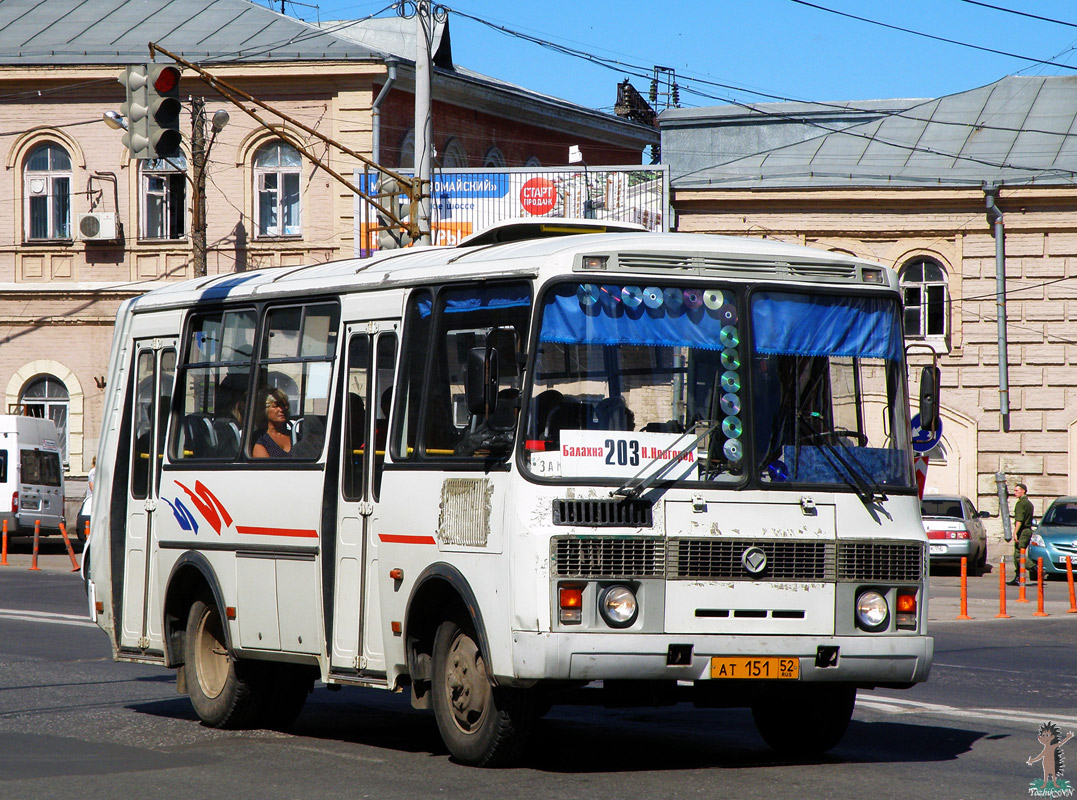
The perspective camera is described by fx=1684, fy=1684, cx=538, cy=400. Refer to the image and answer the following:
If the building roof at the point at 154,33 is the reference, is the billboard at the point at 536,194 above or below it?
below

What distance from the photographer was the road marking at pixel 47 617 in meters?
18.0

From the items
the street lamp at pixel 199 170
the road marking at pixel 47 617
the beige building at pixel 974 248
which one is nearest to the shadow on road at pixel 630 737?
the road marking at pixel 47 617

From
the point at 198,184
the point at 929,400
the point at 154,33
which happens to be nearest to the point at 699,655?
the point at 929,400

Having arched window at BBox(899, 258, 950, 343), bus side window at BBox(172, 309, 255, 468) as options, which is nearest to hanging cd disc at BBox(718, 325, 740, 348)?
bus side window at BBox(172, 309, 255, 468)

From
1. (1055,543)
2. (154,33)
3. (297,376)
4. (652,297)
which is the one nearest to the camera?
(652,297)

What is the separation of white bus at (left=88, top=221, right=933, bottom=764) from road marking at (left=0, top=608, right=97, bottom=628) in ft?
28.0

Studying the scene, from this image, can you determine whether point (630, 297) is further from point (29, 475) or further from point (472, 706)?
point (29, 475)

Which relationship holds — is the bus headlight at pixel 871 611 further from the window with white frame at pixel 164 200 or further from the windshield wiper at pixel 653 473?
the window with white frame at pixel 164 200

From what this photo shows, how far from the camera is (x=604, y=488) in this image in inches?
327

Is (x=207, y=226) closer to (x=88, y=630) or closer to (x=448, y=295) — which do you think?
(x=88, y=630)

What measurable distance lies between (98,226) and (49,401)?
13.3 feet

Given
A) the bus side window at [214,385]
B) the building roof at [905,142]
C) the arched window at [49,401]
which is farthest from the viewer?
the arched window at [49,401]

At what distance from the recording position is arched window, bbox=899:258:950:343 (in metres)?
34.8

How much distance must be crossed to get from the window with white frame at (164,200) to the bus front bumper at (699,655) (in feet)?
96.3
